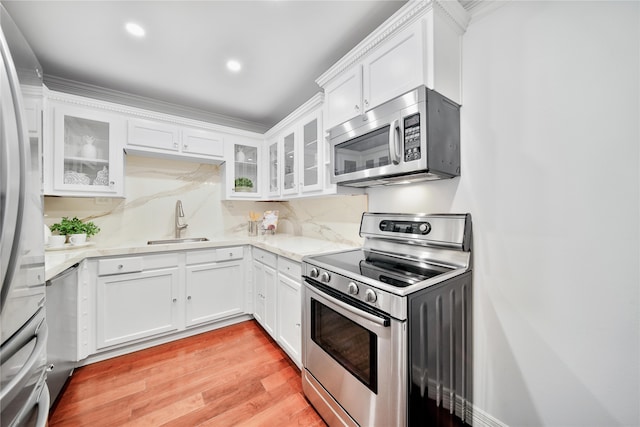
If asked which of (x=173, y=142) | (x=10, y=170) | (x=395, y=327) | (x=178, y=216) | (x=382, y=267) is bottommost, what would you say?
(x=395, y=327)

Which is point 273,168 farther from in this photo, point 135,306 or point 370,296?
point 370,296

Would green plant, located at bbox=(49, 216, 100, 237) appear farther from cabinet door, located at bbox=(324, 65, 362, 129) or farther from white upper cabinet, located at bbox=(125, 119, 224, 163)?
cabinet door, located at bbox=(324, 65, 362, 129)

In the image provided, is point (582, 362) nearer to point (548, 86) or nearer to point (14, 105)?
point (548, 86)

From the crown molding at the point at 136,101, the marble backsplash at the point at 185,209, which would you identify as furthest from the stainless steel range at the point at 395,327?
the crown molding at the point at 136,101

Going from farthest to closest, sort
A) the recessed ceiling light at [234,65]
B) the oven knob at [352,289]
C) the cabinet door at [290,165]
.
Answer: the cabinet door at [290,165] → the recessed ceiling light at [234,65] → the oven knob at [352,289]

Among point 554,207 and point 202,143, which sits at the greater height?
point 202,143

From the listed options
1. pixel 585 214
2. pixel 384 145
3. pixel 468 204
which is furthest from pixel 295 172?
pixel 585 214

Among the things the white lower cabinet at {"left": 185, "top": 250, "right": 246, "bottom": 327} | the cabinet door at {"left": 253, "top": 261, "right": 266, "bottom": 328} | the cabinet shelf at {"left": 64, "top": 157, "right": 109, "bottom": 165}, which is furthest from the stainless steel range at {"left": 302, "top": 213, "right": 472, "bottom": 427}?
the cabinet shelf at {"left": 64, "top": 157, "right": 109, "bottom": 165}

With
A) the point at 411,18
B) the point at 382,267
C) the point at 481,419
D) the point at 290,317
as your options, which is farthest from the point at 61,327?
the point at 411,18

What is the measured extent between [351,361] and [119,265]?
2033mm

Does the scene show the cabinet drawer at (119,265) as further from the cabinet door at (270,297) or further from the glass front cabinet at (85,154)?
the cabinet door at (270,297)

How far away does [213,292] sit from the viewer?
2.47 metres

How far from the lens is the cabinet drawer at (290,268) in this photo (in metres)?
1.80

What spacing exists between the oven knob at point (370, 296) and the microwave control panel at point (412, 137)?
28.0 inches
